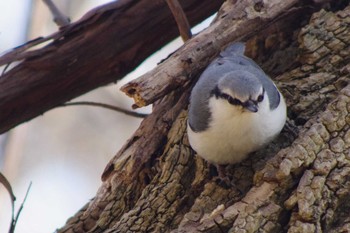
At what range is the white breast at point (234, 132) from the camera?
7.88ft

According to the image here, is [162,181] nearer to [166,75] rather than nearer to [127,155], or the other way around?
[127,155]

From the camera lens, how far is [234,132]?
243 centimetres

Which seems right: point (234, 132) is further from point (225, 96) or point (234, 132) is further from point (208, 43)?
point (208, 43)

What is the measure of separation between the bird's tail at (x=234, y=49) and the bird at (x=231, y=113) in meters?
0.03

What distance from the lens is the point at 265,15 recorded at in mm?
2602

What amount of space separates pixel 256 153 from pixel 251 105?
24cm

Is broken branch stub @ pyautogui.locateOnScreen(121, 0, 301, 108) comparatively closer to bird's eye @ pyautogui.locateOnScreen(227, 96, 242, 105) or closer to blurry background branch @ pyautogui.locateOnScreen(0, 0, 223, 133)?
bird's eye @ pyautogui.locateOnScreen(227, 96, 242, 105)

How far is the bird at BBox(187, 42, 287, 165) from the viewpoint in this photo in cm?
238

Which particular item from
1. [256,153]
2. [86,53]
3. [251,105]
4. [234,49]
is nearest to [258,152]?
[256,153]

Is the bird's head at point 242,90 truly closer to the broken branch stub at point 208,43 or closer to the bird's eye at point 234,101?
the bird's eye at point 234,101

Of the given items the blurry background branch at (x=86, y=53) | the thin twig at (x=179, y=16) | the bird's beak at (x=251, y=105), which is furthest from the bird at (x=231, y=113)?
the blurry background branch at (x=86, y=53)

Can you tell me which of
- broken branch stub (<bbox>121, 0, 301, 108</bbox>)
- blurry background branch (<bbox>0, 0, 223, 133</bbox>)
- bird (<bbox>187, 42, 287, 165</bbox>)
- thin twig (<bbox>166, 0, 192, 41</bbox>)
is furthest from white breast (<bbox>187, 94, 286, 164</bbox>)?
blurry background branch (<bbox>0, 0, 223, 133</bbox>)

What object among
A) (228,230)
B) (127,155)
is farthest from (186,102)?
(228,230)

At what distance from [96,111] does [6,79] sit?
1.82 m
